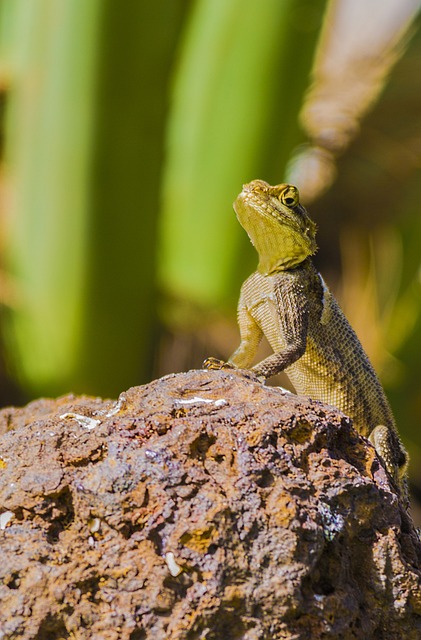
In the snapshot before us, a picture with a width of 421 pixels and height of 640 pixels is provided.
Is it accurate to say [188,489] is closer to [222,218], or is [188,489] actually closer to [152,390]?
[152,390]

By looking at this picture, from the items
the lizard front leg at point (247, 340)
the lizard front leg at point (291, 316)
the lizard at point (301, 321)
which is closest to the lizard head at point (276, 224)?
the lizard at point (301, 321)

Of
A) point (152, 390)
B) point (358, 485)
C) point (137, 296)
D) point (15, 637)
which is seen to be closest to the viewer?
point (15, 637)

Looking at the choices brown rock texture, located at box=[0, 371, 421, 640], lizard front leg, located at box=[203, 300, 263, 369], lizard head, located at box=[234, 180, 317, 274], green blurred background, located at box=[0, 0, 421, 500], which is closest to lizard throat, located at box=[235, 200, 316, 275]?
lizard head, located at box=[234, 180, 317, 274]

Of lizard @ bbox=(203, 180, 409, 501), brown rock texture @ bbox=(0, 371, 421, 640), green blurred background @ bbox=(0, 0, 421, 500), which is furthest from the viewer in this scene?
green blurred background @ bbox=(0, 0, 421, 500)

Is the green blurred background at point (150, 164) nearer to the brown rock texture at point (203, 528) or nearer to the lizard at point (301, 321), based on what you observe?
the lizard at point (301, 321)

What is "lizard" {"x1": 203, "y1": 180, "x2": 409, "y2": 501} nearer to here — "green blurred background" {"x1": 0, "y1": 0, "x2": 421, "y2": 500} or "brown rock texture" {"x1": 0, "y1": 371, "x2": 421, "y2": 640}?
"brown rock texture" {"x1": 0, "y1": 371, "x2": 421, "y2": 640}

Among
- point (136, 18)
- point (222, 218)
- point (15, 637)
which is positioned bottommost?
point (15, 637)

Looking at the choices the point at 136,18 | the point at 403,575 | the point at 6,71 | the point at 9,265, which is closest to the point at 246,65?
the point at 136,18
